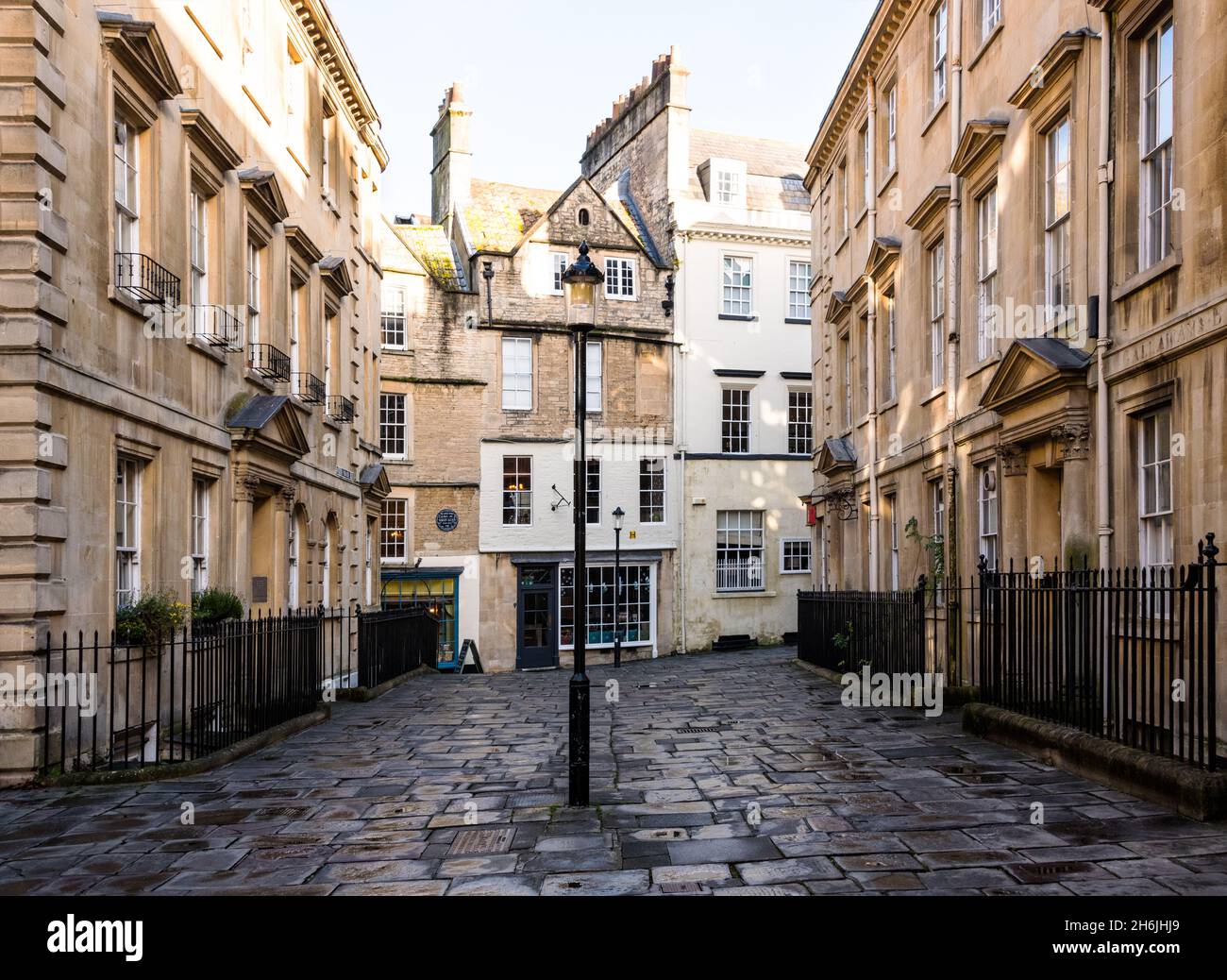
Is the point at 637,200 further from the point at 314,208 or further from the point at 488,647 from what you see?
the point at 314,208

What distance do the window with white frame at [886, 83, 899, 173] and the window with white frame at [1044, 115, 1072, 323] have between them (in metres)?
6.65

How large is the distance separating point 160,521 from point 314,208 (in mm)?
9626

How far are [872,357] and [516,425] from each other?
14.1m

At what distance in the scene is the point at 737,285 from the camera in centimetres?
3506

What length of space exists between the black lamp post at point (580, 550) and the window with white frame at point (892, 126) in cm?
1127

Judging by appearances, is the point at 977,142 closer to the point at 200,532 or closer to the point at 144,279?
the point at 144,279

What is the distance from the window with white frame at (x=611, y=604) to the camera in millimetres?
32897

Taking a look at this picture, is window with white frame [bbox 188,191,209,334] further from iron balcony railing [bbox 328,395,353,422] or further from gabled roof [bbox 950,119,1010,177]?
gabled roof [bbox 950,119,1010,177]

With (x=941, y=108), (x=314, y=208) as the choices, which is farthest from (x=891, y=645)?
(x=314, y=208)

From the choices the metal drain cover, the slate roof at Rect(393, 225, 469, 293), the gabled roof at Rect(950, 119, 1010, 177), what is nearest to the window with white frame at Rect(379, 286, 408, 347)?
the slate roof at Rect(393, 225, 469, 293)

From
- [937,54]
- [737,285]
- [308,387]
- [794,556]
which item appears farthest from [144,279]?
[794,556]

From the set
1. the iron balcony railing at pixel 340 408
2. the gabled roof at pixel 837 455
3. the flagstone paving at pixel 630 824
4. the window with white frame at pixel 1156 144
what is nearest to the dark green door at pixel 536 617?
the iron balcony railing at pixel 340 408

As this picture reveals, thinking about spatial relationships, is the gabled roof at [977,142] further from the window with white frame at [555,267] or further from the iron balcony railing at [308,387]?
the window with white frame at [555,267]

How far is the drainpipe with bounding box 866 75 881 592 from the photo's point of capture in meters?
20.5
